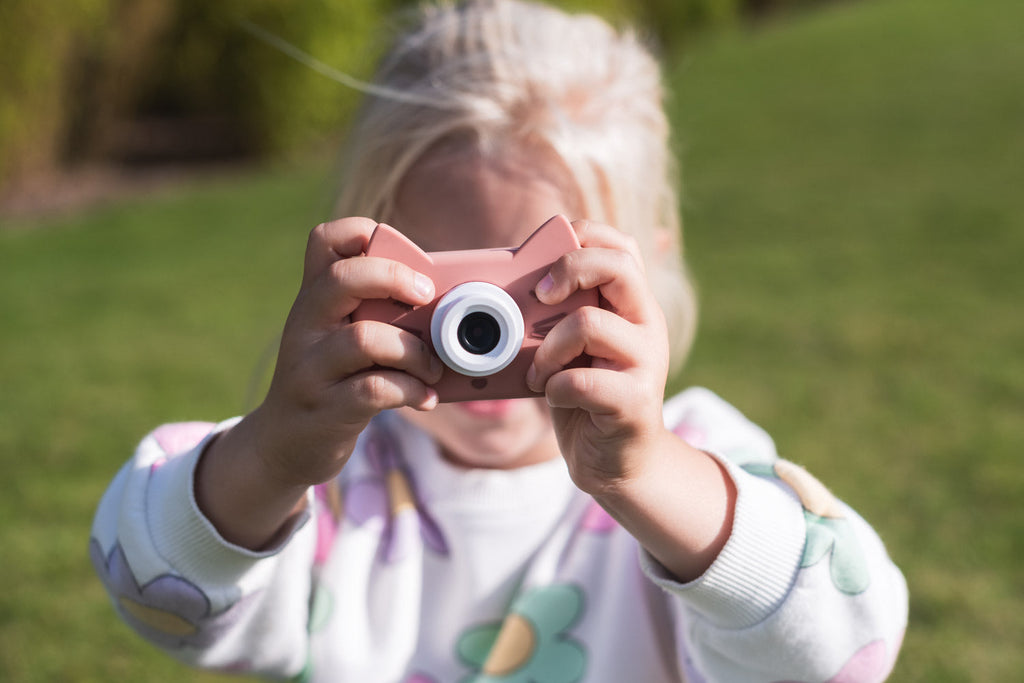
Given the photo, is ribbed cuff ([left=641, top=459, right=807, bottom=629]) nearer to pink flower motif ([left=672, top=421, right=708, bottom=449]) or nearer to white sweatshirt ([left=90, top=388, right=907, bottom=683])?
white sweatshirt ([left=90, top=388, right=907, bottom=683])

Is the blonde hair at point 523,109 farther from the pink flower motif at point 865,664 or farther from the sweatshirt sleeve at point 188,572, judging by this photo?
the pink flower motif at point 865,664

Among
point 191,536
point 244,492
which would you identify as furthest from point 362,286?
point 191,536

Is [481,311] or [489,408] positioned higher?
[481,311]

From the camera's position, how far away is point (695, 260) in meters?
5.76

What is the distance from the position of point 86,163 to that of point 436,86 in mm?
8750

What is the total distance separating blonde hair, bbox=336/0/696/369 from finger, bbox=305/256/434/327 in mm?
473

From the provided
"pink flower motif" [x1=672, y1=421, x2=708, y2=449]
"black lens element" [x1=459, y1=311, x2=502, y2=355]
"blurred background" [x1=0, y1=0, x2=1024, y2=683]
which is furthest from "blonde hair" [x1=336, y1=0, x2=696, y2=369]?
"black lens element" [x1=459, y1=311, x2=502, y2=355]

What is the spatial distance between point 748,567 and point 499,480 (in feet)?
1.63

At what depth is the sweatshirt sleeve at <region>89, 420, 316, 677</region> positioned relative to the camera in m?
1.23

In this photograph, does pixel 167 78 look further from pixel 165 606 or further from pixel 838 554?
pixel 838 554

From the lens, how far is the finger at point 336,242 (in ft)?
3.32

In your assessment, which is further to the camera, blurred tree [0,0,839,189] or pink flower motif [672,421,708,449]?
blurred tree [0,0,839,189]

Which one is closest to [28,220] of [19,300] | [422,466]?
[19,300]

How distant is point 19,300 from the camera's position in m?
5.61
